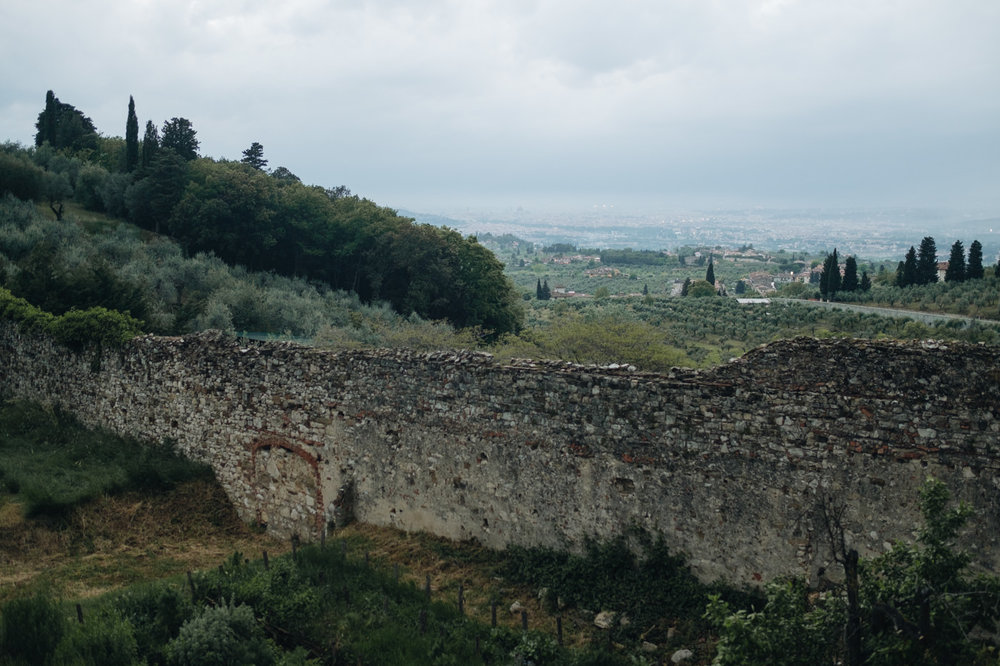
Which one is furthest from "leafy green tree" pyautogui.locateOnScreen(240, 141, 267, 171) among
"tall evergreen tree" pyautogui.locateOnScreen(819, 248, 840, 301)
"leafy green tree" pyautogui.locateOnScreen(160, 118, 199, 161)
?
"tall evergreen tree" pyautogui.locateOnScreen(819, 248, 840, 301)

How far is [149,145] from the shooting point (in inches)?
1964

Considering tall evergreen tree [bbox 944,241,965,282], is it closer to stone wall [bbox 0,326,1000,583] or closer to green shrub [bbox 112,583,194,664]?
stone wall [bbox 0,326,1000,583]

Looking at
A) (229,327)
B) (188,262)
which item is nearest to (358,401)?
(229,327)

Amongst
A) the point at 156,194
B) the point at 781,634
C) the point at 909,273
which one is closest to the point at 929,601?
the point at 781,634

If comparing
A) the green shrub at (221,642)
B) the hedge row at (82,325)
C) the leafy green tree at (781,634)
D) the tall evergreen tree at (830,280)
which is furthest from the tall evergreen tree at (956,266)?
the green shrub at (221,642)

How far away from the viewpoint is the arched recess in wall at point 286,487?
12.3 m

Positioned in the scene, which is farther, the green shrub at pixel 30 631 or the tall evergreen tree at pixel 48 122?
the tall evergreen tree at pixel 48 122

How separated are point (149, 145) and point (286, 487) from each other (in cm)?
4634

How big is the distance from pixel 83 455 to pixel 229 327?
1310cm

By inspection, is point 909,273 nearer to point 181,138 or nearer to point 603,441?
point 603,441

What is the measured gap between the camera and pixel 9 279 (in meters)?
19.5

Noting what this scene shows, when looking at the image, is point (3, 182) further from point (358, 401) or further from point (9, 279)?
point (358, 401)

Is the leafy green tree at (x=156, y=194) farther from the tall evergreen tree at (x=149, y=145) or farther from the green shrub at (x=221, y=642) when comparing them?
the green shrub at (x=221, y=642)

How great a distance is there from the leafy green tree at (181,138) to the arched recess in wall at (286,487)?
4720cm
